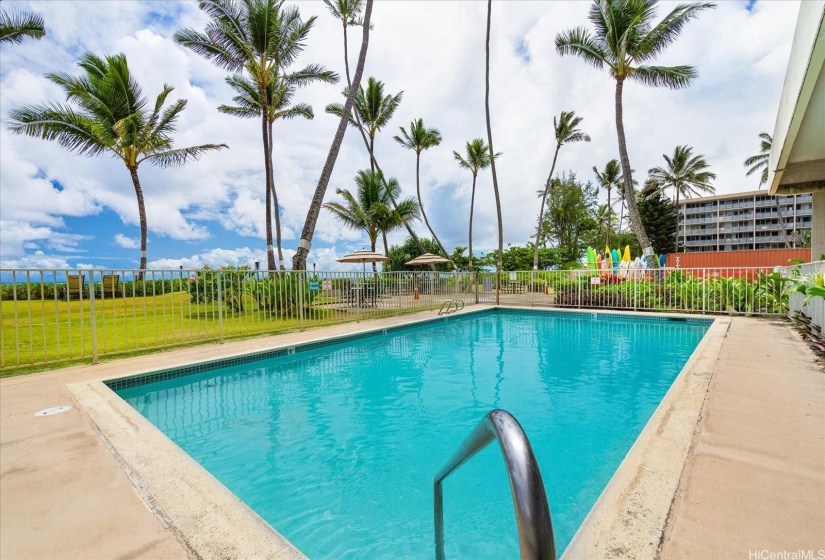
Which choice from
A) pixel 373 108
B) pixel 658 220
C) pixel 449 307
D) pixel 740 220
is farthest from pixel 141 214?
pixel 740 220

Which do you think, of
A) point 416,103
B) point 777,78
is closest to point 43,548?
point 777,78

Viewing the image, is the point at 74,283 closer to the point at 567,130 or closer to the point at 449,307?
the point at 449,307

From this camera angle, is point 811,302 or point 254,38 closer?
point 811,302

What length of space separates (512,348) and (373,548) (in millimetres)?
6420

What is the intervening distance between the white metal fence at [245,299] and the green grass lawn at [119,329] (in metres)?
0.03

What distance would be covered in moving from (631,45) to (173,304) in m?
17.1

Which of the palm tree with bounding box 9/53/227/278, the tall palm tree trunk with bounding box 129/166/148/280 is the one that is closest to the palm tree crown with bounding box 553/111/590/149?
the palm tree with bounding box 9/53/227/278

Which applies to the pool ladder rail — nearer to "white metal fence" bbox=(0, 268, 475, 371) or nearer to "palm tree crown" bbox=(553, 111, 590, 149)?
"white metal fence" bbox=(0, 268, 475, 371)

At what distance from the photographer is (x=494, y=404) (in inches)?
183

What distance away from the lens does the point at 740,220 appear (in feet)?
207

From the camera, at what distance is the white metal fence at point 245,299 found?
18.6 ft

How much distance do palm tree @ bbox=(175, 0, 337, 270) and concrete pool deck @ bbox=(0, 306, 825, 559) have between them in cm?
1248

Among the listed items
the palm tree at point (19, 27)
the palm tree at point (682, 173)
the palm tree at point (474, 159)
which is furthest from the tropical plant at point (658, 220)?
the palm tree at point (19, 27)

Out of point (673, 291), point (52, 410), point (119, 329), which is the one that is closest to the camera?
point (52, 410)
